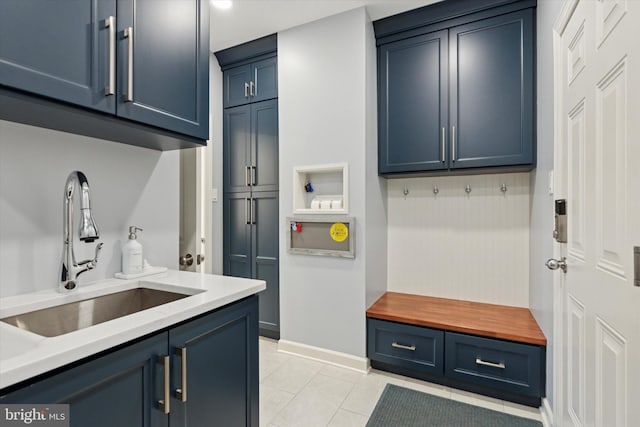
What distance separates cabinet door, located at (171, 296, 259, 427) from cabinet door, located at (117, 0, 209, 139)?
2.59 feet

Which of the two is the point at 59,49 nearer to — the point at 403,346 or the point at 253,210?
the point at 253,210

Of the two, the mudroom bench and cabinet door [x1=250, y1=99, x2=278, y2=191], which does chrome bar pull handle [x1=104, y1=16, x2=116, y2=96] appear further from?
the mudroom bench

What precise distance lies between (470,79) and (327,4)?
1.17 metres

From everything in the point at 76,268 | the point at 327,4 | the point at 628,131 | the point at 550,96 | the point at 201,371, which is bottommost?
the point at 201,371

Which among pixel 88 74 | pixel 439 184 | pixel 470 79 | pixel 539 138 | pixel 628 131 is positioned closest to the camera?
pixel 628 131

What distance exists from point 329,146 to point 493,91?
1.21 meters

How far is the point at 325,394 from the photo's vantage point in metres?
2.11

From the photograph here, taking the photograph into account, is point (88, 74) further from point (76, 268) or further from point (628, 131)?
point (628, 131)

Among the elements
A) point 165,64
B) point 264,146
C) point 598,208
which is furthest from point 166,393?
point 264,146

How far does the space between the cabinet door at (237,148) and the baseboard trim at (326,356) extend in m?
1.46

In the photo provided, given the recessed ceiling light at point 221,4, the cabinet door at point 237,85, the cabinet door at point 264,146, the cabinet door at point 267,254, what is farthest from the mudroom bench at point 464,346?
the recessed ceiling light at point 221,4

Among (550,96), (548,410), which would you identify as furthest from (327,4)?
(548,410)

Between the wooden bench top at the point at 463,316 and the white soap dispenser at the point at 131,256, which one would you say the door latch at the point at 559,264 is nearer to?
the wooden bench top at the point at 463,316

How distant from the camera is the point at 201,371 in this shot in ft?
3.58
